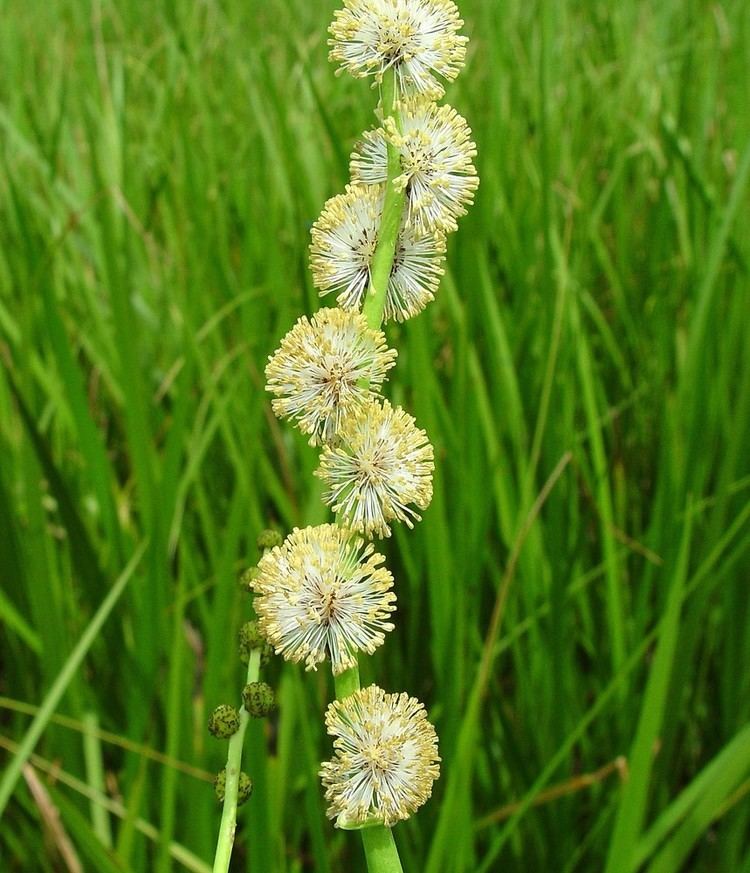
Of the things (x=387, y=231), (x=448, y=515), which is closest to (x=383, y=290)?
(x=387, y=231)

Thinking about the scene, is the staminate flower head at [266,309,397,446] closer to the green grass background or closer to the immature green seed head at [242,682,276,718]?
the immature green seed head at [242,682,276,718]

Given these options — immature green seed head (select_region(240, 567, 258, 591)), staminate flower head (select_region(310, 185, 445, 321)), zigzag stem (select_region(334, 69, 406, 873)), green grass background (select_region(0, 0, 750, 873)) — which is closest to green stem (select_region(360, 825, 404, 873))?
zigzag stem (select_region(334, 69, 406, 873))

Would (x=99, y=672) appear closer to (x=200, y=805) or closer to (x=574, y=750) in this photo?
(x=200, y=805)

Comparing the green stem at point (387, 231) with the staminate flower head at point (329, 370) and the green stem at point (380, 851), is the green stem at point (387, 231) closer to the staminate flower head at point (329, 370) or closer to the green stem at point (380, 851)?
the staminate flower head at point (329, 370)

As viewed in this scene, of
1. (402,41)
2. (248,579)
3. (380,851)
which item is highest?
(402,41)

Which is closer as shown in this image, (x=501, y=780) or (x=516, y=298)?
(x=501, y=780)

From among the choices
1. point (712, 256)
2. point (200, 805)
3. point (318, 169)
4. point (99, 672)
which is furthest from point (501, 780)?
point (318, 169)

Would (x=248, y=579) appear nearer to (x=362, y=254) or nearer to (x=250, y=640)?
(x=250, y=640)
